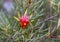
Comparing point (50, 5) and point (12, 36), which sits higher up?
point (50, 5)

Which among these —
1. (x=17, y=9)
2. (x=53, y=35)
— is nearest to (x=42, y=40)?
(x=53, y=35)

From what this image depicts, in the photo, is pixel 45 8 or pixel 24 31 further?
pixel 45 8

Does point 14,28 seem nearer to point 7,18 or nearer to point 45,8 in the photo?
point 7,18

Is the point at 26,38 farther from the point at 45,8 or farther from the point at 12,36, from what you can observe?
the point at 45,8

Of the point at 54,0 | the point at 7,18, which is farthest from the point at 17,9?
the point at 54,0

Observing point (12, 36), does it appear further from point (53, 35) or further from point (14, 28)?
point (53, 35)

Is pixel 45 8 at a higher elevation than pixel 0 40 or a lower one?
higher

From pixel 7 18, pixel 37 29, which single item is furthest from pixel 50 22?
pixel 7 18
